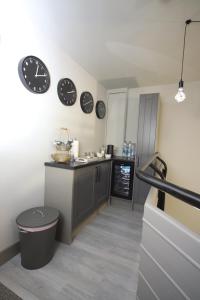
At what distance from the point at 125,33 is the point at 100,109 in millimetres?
1712

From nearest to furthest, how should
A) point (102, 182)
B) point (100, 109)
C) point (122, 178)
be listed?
point (102, 182), point (122, 178), point (100, 109)

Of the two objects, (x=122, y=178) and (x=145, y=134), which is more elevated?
(x=145, y=134)

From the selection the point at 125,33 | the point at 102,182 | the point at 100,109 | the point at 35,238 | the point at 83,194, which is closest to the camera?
the point at 35,238

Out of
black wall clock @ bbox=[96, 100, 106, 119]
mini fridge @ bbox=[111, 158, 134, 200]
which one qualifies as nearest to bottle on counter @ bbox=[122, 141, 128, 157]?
mini fridge @ bbox=[111, 158, 134, 200]

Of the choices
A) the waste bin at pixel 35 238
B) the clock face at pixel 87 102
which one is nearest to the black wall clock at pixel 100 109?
the clock face at pixel 87 102

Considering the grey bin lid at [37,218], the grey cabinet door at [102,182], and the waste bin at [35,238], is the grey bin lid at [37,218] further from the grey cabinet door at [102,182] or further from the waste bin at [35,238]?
the grey cabinet door at [102,182]

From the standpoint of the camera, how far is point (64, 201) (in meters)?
2.11

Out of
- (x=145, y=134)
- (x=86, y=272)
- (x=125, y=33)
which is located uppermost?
(x=125, y=33)

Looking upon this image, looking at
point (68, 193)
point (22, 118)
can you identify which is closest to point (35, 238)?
point (68, 193)

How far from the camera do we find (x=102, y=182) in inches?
119

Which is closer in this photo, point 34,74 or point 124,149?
point 34,74

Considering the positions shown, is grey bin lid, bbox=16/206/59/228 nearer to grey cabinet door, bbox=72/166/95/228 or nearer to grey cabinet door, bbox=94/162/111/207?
grey cabinet door, bbox=72/166/95/228

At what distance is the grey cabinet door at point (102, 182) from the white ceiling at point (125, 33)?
1748mm

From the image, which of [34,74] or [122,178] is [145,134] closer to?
[122,178]
